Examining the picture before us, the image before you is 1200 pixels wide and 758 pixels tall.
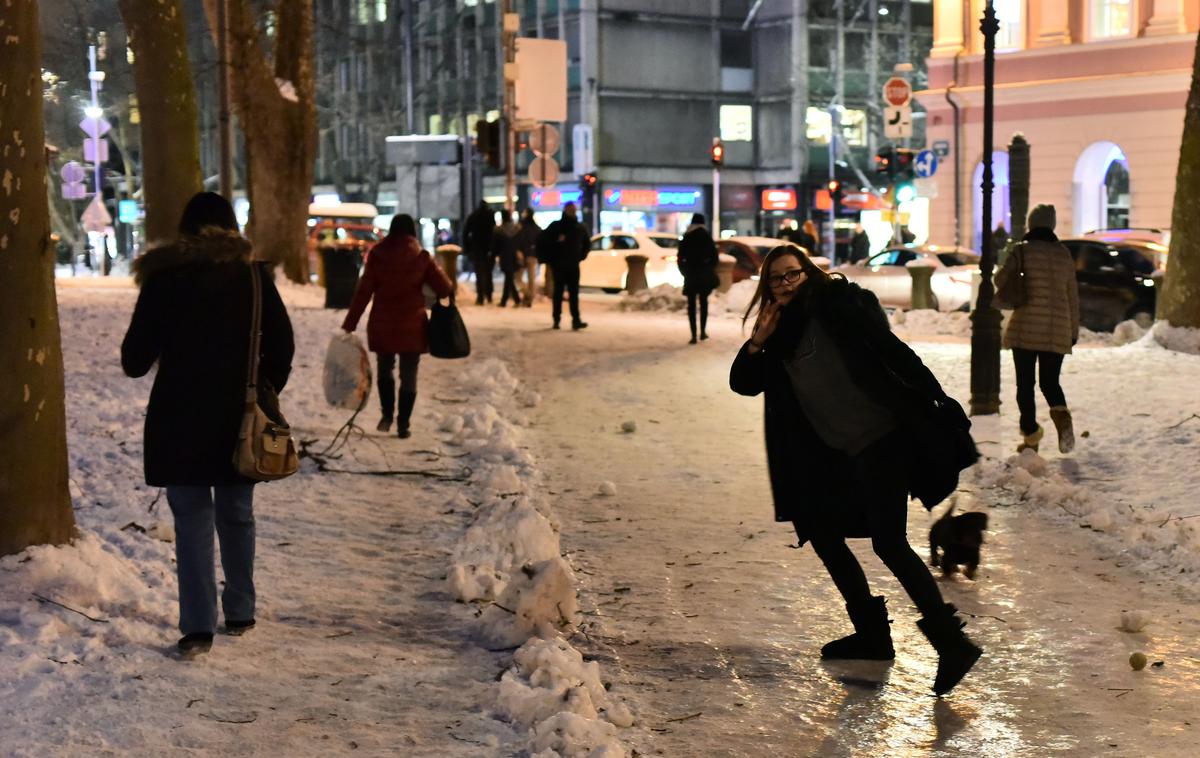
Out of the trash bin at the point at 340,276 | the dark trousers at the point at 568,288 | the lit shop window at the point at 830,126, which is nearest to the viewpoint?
the dark trousers at the point at 568,288

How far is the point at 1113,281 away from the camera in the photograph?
24.6 meters

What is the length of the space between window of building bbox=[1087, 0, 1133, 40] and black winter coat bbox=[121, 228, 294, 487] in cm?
3721

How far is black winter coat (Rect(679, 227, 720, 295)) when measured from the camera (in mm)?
21703

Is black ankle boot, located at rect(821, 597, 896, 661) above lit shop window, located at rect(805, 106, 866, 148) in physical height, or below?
below

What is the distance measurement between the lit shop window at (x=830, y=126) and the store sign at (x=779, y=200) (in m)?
2.42

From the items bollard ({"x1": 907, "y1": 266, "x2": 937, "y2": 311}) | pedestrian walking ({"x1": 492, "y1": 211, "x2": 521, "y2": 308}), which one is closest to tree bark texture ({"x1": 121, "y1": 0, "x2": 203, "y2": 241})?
pedestrian walking ({"x1": 492, "y1": 211, "x2": 521, "y2": 308})

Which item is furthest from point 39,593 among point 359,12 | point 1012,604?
point 359,12

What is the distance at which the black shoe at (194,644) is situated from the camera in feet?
20.9

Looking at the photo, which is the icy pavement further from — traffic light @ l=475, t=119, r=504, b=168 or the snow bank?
traffic light @ l=475, t=119, r=504, b=168

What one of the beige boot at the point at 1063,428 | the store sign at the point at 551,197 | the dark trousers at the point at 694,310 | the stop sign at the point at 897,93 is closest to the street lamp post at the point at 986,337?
the beige boot at the point at 1063,428

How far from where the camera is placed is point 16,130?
700 cm

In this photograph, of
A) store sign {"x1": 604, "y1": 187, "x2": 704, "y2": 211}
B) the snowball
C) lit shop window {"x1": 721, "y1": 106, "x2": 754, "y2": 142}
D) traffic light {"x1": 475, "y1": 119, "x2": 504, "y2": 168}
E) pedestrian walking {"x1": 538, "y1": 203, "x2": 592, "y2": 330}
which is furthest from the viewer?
lit shop window {"x1": 721, "y1": 106, "x2": 754, "y2": 142}

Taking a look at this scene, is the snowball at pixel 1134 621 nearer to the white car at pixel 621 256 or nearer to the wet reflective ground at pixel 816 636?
the wet reflective ground at pixel 816 636

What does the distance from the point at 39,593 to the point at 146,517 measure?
2201 millimetres
